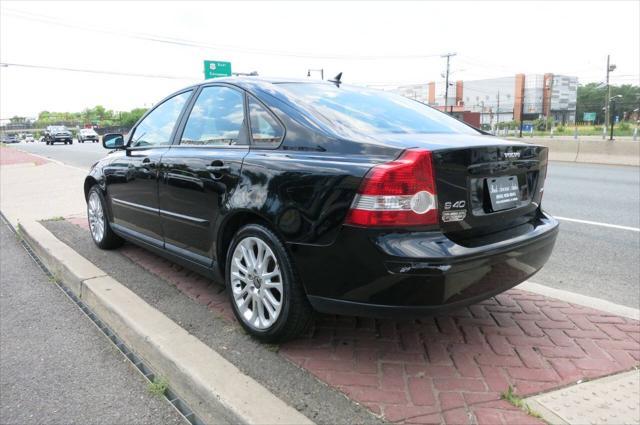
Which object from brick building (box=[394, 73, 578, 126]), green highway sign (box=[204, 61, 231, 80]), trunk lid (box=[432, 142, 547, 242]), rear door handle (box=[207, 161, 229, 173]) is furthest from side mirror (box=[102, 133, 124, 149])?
brick building (box=[394, 73, 578, 126])

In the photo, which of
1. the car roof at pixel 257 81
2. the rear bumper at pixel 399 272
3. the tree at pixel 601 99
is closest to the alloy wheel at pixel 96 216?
the car roof at pixel 257 81

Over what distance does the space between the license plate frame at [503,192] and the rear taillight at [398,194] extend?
0.49 metres

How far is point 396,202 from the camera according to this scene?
91.7 inches

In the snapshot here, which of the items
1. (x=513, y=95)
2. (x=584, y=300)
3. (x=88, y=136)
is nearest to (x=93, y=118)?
(x=88, y=136)

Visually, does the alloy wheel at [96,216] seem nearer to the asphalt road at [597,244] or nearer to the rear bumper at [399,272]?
the rear bumper at [399,272]

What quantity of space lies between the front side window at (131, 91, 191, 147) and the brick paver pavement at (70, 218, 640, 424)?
145 centimetres

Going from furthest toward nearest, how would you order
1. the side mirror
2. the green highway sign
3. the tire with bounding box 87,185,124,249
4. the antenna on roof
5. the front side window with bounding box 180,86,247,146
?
1. the green highway sign
2. the tire with bounding box 87,185,124,249
3. the side mirror
4. the antenna on roof
5. the front side window with bounding box 180,86,247,146

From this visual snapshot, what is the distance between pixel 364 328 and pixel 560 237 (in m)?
3.88

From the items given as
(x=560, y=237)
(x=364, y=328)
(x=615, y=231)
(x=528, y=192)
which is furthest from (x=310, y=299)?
(x=615, y=231)

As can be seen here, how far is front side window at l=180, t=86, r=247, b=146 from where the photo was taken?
3.29 metres

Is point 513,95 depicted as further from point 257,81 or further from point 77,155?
point 257,81

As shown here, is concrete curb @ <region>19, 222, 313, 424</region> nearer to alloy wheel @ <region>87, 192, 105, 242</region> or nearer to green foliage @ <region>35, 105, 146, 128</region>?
alloy wheel @ <region>87, 192, 105, 242</region>

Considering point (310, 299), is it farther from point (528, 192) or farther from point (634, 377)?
point (634, 377)

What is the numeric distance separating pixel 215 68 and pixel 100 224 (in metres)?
21.9
